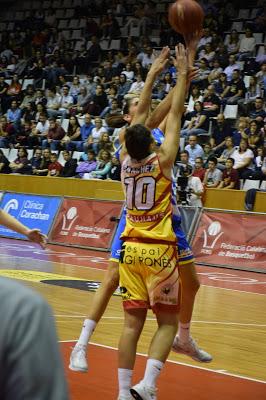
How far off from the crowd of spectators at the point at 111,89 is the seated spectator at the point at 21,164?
4 centimetres

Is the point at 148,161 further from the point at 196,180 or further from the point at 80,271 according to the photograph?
the point at 196,180

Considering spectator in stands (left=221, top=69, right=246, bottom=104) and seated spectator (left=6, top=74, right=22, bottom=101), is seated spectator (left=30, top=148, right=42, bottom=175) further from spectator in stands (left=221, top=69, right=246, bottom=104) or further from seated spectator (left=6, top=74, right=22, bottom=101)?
spectator in stands (left=221, top=69, right=246, bottom=104)

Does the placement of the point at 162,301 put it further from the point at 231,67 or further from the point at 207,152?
the point at 231,67

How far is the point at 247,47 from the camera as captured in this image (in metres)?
19.8

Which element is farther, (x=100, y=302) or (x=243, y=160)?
(x=243, y=160)

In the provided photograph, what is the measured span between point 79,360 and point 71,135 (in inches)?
617

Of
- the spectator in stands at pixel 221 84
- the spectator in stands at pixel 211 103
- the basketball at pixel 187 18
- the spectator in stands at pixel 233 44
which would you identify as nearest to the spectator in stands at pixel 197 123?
the spectator in stands at pixel 211 103

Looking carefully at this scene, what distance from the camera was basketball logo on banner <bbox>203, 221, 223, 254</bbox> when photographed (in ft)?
45.7

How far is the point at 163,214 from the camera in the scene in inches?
186

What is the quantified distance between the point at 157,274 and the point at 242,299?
570 centimetres

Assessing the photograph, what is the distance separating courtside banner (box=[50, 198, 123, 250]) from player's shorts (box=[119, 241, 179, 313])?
414 inches

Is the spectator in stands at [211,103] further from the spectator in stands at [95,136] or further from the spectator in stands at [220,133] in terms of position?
the spectator in stands at [95,136]

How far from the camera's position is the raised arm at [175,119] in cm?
466

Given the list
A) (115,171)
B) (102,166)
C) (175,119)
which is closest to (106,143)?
(102,166)
